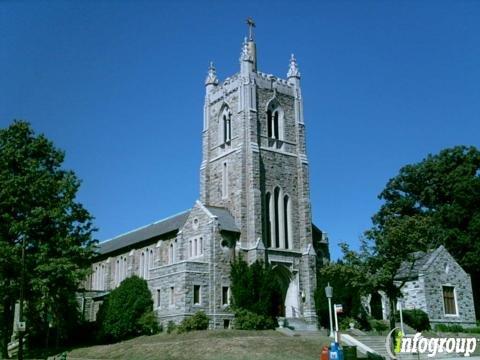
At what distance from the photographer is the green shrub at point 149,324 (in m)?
41.0

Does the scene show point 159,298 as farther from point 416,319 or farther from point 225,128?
point 416,319

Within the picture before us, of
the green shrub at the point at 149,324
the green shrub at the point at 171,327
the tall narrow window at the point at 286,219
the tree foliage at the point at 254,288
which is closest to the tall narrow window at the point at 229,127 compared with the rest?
the tall narrow window at the point at 286,219

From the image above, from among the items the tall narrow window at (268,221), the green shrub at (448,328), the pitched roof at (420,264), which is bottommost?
the green shrub at (448,328)

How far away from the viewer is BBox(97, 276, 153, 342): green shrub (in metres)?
41.0

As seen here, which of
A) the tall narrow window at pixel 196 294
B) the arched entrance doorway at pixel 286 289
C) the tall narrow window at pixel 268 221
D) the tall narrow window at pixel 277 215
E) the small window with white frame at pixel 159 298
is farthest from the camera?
the tall narrow window at pixel 277 215

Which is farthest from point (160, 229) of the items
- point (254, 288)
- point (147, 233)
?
point (254, 288)

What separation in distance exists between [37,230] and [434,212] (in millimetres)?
41279

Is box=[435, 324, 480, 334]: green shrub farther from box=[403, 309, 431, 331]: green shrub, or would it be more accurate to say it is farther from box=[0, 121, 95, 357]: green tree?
box=[0, 121, 95, 357]: green tree

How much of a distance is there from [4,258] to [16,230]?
7.19 feet

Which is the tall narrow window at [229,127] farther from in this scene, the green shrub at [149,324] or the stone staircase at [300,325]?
the green shrub at [149,324]

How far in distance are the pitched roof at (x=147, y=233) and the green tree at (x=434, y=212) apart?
18275 millimetres

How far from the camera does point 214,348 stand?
30250 mm

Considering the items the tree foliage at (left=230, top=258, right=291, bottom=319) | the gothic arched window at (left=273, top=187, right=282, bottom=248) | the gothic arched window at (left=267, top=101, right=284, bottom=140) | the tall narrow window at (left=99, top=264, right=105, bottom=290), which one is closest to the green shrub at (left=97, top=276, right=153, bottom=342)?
the tree foliage at (left=230, top=258, right=291, bottom=319)

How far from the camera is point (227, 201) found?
47125 millimetres
